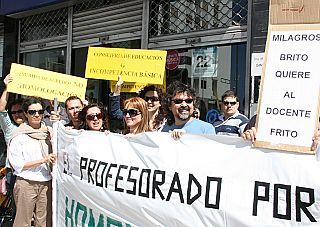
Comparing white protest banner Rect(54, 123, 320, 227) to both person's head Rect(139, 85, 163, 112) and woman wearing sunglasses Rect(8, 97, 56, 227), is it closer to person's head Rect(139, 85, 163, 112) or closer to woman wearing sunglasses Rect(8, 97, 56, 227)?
woman wearing sunglasses Rect(8, 97, 56, 227)

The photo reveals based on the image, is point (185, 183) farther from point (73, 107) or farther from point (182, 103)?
point (73, 107)

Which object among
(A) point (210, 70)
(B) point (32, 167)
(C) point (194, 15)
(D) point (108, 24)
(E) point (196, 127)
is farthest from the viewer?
(D) point (108, 24)

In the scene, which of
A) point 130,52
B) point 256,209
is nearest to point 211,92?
point 130,52

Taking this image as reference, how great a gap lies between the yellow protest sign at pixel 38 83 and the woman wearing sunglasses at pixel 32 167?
0.46 ft

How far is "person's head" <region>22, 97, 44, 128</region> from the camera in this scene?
190 inches

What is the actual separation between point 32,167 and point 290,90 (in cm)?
300

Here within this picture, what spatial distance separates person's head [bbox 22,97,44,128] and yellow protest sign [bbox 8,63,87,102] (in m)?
0.17

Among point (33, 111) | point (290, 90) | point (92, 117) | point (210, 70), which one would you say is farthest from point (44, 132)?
point (290, 90)

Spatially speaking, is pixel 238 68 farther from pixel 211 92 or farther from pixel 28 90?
pixel 28 90

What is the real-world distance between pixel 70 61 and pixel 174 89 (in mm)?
5080

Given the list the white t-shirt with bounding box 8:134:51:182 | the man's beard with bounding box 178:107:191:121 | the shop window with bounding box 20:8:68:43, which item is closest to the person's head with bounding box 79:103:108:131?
the white t-shirt with bounding box 8:134:51:182

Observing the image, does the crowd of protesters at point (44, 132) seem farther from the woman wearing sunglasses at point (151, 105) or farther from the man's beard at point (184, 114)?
the man's beard at point (184, 114)

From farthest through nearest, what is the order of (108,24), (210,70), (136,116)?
(108,24), (210,70), (136,116)

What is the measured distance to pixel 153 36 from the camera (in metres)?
7.19
